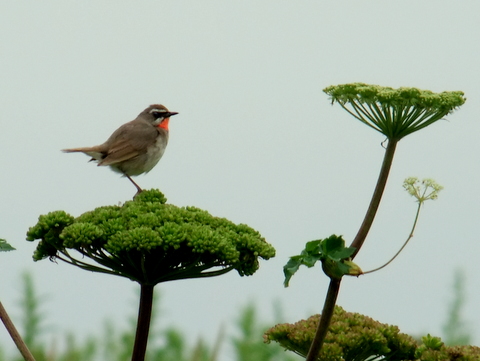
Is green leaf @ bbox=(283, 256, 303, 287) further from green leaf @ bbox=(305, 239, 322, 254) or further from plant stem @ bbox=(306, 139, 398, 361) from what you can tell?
plant stem @ bbox=(306, 139, 398, 361)

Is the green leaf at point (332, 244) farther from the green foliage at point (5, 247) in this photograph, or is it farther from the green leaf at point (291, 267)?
the green foliage at point (5, 247)

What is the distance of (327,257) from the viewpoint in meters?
4.47

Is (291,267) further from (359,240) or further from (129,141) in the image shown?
(129,141)

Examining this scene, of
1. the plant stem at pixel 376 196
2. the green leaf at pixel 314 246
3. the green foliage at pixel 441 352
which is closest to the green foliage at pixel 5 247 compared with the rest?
the green leaf at pixel 314 246

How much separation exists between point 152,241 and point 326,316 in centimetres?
114

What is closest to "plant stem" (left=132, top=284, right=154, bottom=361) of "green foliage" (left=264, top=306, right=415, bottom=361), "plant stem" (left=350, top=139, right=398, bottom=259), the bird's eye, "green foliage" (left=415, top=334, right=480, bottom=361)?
"green foliage" (left=264, top=306, right=415, bottom=361)

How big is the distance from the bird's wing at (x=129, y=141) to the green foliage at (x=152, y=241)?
2.46 m

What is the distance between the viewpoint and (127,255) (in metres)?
4.83

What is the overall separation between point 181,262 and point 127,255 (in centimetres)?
36

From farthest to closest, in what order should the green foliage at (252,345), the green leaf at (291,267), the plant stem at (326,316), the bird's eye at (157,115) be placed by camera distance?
the bird's eye at (157,115) → the green foliage at (252,345) → the plant stem at (326,316) → the green leaf at (291,267)

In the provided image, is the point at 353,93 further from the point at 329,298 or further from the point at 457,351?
the point at 457,351

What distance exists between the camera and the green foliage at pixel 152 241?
4.74 metres

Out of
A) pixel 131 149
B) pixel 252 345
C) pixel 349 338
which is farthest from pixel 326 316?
pixel 131 149

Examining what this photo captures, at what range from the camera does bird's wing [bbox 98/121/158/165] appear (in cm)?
775
